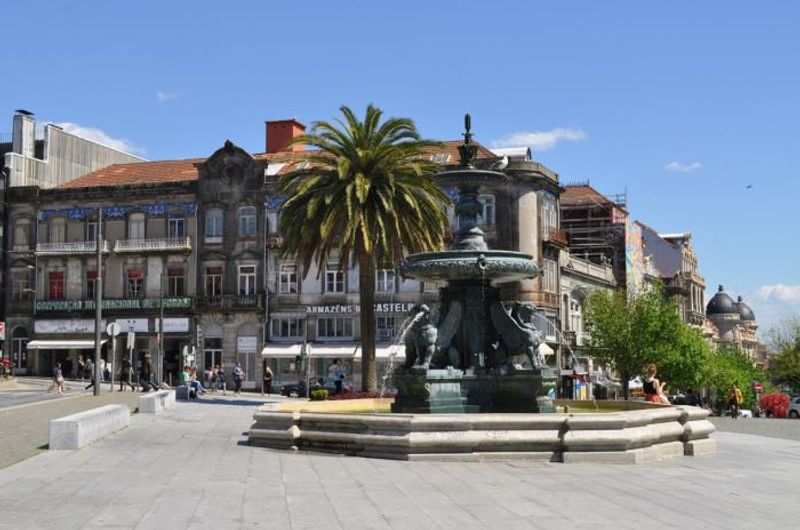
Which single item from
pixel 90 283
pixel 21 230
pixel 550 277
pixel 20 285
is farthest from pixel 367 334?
pixel 21 230

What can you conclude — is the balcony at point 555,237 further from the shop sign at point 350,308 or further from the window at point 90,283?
the window at point 90,283

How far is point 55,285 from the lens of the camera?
2466 inches

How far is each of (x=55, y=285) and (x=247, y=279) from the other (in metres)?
12.9

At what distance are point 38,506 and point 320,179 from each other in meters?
25.5

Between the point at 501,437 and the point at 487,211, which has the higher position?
the point at 487,211

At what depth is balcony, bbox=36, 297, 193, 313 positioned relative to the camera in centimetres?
5984

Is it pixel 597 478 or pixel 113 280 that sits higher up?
pixel 113 280

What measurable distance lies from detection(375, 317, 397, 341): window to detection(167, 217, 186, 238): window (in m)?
13.6

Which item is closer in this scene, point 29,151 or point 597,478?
point 597,478

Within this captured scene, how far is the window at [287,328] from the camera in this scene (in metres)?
58.1

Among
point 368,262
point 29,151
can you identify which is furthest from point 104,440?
point 29,151

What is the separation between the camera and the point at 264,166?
59.3 meters

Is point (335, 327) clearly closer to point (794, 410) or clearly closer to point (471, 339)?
point (794, 410)

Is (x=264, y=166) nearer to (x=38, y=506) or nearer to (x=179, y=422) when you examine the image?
(x=179, y=422)
